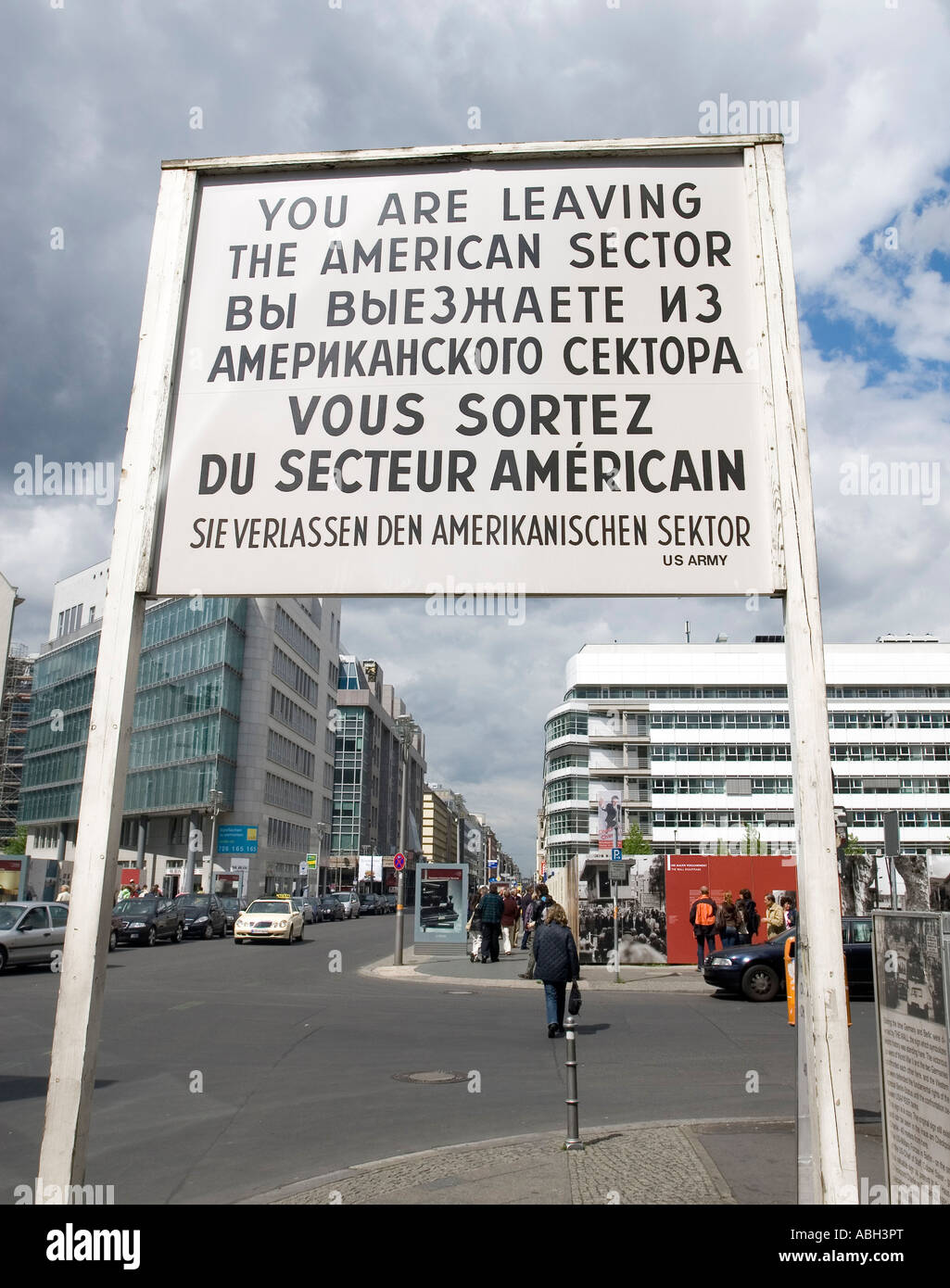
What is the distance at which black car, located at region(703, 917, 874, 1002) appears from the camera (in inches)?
668

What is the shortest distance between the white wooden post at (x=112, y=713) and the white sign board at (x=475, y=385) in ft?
0.33

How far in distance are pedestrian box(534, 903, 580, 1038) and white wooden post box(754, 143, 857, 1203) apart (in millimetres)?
8390

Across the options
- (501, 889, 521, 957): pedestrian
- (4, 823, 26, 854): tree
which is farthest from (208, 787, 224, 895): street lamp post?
(4, 823, 26, 854): tree

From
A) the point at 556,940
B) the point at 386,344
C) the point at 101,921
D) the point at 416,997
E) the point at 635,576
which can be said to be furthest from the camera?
the point at 416,997

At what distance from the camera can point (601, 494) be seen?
3818mm

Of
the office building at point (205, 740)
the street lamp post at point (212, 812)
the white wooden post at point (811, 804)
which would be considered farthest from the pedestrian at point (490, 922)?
the street lamp post at point (212, 812)

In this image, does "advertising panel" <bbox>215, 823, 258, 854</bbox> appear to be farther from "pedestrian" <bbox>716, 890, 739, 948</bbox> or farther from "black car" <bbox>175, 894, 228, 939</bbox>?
"pedestrian" <bbox>716, 890, 739, 948</bbox>

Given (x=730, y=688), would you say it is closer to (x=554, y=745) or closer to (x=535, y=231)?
(x=554, y=745)

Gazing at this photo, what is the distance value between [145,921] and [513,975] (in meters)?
13.6

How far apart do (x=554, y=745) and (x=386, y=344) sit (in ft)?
328

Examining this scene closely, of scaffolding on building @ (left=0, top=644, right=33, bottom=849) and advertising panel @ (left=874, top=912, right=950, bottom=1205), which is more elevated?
scaffolding on building @ (left=0, top=644, right=33, bottom=849)

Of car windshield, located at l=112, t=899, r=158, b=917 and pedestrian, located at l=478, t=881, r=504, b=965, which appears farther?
car windshield, located at l=112, t=899, r=158, b=917

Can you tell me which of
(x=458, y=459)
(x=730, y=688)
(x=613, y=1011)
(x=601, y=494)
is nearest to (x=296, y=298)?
(x=458, y=459)

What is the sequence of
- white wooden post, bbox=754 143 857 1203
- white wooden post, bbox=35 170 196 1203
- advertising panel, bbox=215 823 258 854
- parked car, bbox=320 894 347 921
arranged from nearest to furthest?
white wooden post, bbox=754 143 857 1203
white wooden post, bbox=35 170 196 1203
parked car, bbox=320 894 347 921
advertising panel, bbox=215 823 258 854
